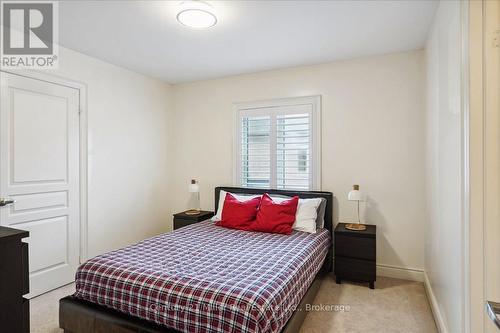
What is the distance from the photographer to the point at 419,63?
3.14 m

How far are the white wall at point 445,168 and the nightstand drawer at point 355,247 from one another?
52 centimetres

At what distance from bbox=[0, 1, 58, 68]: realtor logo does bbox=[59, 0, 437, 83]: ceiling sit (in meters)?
0.10

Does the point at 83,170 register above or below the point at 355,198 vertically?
above

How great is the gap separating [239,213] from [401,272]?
1.92 meters

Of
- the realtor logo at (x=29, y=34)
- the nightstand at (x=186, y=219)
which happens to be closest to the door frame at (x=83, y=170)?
the realtor logo at (x=29, y=34)

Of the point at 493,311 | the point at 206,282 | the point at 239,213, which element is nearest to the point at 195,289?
Answer: the point at 206,282

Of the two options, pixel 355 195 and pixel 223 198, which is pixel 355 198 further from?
pixel 223 198

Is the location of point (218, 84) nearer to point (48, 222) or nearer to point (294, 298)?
point (48, 222)

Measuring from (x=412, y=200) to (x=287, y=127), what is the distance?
1.67 metres

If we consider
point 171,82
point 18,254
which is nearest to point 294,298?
point 18,254

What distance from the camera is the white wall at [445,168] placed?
1.66 meters

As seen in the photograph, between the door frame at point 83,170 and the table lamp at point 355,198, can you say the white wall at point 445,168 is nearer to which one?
the table lamp at point 355,198

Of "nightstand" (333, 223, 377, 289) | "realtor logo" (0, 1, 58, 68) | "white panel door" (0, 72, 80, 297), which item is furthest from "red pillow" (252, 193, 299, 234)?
"realtor logo" (0, 1, 58, 68)

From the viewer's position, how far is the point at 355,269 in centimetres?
299
